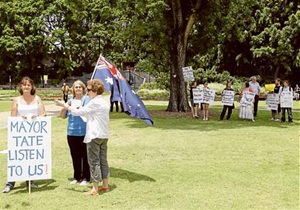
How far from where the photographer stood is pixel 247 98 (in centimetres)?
1852

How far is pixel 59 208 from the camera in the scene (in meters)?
6.30

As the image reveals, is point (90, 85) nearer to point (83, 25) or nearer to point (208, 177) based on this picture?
point (208, 177)

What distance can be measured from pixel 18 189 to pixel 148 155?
3.70 meters

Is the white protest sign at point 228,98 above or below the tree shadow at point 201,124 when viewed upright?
above

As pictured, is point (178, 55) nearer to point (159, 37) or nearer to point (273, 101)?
point (159, 37)

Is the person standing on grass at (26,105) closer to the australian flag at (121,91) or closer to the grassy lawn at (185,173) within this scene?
the grassy lawn at (185,173)

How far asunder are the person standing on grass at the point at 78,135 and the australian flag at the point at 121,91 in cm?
82

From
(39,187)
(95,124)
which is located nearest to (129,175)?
(39,187)

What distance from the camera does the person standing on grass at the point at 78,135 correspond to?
7.55 m

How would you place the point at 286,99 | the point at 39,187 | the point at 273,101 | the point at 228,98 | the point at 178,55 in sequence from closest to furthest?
the point at 39,187 < the point at 286,99 < the point at 273,101 < the point at 228,98 < the point at 178,55

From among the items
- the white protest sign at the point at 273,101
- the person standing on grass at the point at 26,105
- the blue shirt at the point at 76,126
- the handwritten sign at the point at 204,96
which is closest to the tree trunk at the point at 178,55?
the handwritten sign at the point at 204,96

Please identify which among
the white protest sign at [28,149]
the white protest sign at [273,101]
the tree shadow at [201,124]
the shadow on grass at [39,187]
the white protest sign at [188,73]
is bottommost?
the shadow on grass at [39,187]

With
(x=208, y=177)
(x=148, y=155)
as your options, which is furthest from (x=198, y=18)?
(x=208, y=177)

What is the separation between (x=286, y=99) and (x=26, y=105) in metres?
12.6
